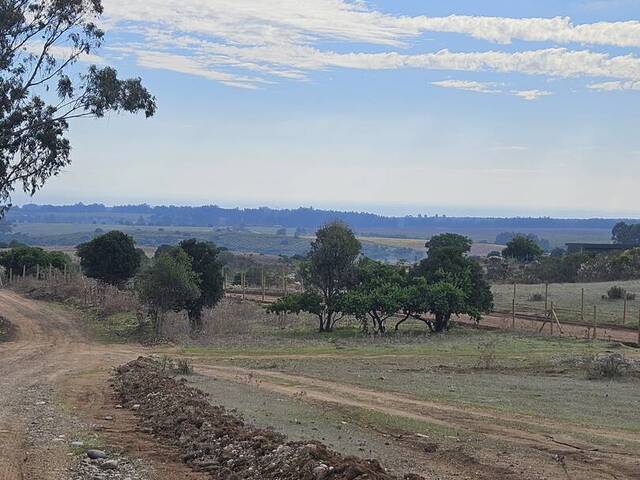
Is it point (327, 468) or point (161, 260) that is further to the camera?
point (161, 260)

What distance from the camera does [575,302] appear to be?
45562mm

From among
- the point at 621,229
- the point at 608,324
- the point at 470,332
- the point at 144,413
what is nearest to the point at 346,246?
the point at 470,332

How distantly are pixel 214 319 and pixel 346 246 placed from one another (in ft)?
21.3

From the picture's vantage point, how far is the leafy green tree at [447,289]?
33938mm

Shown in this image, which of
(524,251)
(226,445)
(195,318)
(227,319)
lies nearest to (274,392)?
(226,445)

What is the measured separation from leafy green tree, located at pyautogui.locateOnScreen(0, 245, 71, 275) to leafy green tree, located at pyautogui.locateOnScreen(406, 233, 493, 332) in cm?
3321

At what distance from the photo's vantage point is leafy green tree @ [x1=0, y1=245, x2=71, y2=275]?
6131 cm

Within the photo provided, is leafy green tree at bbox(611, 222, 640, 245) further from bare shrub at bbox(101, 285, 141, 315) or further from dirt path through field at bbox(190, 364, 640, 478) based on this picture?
dirt path through field at bbox(190, 364, 640, 478)

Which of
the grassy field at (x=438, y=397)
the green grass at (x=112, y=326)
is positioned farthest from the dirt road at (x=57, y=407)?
the grassy field at (x=438, y=397)

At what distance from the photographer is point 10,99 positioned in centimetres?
2581

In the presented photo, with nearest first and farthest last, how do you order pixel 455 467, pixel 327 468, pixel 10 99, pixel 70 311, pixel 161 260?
pixel 327 468, pixel 455 467, pixel 10 99, pixel 161 260, pixel 70 311

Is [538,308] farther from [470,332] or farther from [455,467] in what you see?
[455,467]

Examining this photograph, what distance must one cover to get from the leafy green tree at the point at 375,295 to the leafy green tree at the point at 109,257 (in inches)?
612

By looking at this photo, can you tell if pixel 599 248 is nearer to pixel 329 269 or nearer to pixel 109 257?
pixel 109 257
